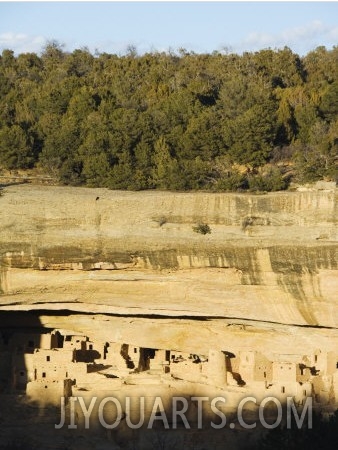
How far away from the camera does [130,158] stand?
55.7ft

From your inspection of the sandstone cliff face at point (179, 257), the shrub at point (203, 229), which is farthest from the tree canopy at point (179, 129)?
the shrub at point (203, 229)

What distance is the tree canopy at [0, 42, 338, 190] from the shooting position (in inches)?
642

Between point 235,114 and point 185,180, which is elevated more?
point 235,114

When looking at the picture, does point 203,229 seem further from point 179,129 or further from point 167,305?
point 179,129

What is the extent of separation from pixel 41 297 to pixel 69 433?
7.30 feet

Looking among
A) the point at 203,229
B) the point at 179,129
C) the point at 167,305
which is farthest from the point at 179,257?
the point at 179,129

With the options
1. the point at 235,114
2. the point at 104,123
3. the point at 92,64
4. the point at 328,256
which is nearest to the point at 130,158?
the point at 104,123

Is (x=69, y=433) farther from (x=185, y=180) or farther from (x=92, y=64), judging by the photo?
(x=92, y=64)

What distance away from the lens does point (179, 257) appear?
1341cm

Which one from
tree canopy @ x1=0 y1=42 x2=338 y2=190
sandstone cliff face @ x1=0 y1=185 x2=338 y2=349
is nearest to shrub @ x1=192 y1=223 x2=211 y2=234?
sandstone cliff face @ x1=0 y1=185 x2=338 y2=349

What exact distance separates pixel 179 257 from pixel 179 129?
4.95 meters

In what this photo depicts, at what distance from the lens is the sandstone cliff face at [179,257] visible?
12922 millimetres

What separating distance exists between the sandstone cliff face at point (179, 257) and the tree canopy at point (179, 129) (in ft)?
6.58

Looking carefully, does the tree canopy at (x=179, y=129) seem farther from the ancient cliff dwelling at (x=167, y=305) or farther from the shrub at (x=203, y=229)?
the shrub at (x=203, y=229)
